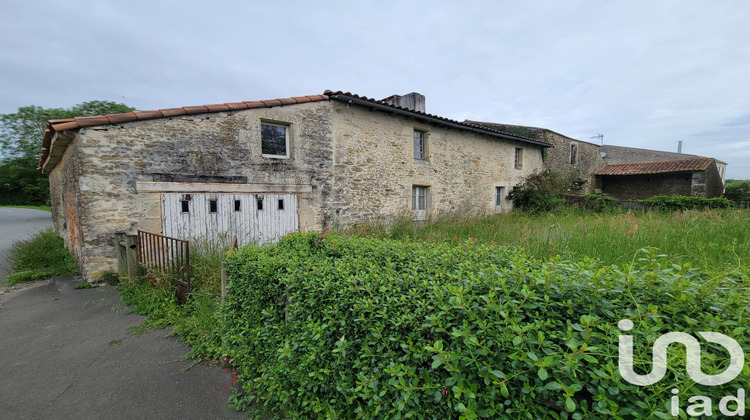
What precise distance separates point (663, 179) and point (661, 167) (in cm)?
77

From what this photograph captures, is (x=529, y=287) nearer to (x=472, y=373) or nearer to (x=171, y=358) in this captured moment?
(x=472, y=373)

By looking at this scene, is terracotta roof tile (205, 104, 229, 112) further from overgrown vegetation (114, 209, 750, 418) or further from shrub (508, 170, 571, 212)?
shrub (508, 170, 571, 212)

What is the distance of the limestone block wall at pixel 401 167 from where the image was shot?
29.3 ft

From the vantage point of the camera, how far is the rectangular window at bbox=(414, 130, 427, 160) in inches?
430

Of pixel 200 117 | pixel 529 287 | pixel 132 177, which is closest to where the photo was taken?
pixel 529 287

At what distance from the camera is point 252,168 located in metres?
7.35

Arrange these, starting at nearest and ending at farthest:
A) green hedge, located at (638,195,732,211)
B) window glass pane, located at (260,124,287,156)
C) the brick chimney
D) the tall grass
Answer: the tall grass < window glass pane, located at (260,124,287,156) < the brick chimney < green hedge, located at (638,195,732,211)

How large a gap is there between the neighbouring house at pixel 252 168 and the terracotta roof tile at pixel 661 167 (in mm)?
13576

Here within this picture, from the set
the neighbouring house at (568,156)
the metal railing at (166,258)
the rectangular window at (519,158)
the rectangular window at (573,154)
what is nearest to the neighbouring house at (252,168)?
the metal railing at (166,258)

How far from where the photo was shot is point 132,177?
19.3 ft

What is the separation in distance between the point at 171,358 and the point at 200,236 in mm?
3753

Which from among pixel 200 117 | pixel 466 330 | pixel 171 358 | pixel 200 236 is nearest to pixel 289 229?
pixel 200 236

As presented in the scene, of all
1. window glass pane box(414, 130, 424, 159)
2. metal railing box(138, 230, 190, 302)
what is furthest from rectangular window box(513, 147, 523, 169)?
metal railing box(138, 230, 190, 302)

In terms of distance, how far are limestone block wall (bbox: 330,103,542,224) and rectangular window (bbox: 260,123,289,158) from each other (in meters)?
1.47
